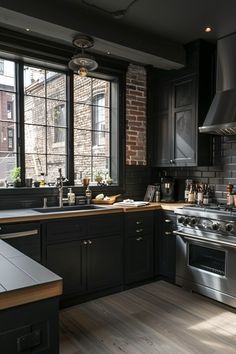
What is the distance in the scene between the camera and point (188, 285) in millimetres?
3242

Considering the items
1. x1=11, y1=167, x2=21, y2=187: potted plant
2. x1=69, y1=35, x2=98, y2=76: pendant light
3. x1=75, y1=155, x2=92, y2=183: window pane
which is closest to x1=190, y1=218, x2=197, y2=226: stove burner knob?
x1=75, y1=155, x2=92, y2=183: window pane

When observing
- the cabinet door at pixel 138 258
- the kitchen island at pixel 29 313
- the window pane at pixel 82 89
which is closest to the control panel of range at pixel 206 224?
the cabinet door at pixel 138 258

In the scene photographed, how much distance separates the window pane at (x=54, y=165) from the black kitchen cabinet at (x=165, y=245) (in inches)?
51.7

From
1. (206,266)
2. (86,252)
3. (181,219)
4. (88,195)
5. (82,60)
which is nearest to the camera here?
(82,60)

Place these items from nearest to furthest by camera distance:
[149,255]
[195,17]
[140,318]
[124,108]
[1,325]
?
[1,325] < [140,318] < [195,17] < [149,255] < [124,108]

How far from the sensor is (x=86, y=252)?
299 centimetres

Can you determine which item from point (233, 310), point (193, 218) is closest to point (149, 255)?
point (193, 218)

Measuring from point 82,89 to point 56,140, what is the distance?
776 mm

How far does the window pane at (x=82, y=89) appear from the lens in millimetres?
3746

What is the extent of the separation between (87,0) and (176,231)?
2.50m

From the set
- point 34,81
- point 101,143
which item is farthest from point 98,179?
point 34,81

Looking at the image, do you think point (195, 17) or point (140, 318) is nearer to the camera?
point (140, 318)

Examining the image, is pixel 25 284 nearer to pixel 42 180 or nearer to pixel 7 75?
pixel 42 180

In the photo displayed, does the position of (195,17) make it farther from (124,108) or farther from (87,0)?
(124,108)
